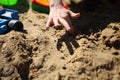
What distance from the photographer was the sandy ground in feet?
6.03

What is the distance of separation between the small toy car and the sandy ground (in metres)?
0.08

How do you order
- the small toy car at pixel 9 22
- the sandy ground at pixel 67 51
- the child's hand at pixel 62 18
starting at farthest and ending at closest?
the small toy car at pixel 9 22, the child's hand at pixel 62 18, the sandy ground at pixel 67 51

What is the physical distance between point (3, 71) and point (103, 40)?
78cm

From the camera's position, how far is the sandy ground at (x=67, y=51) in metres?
1.84

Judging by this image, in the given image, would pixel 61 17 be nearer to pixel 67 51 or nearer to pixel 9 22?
pixel 67 51

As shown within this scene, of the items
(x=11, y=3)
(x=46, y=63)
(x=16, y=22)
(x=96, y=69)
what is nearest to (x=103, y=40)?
(x=96, y=69)

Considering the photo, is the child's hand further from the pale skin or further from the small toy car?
the small toy car

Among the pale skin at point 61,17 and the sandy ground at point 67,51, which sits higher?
the pale skin at point 61,17

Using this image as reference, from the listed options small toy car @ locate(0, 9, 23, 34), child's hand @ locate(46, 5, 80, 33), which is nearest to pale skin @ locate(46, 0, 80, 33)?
child's hand @ locate(46, 5, 80, 33)

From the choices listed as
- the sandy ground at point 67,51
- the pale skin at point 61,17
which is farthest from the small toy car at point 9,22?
the pale skin at point 61,17

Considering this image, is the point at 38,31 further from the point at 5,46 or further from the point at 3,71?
the point at 3,71

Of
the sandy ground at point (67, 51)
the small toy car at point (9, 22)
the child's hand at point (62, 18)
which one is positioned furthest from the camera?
the small toy car at point (9, 22)

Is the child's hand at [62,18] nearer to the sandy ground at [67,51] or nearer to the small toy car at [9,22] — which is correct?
the sandy ground at [67,51]

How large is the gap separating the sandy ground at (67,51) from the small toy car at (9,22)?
85 mm
